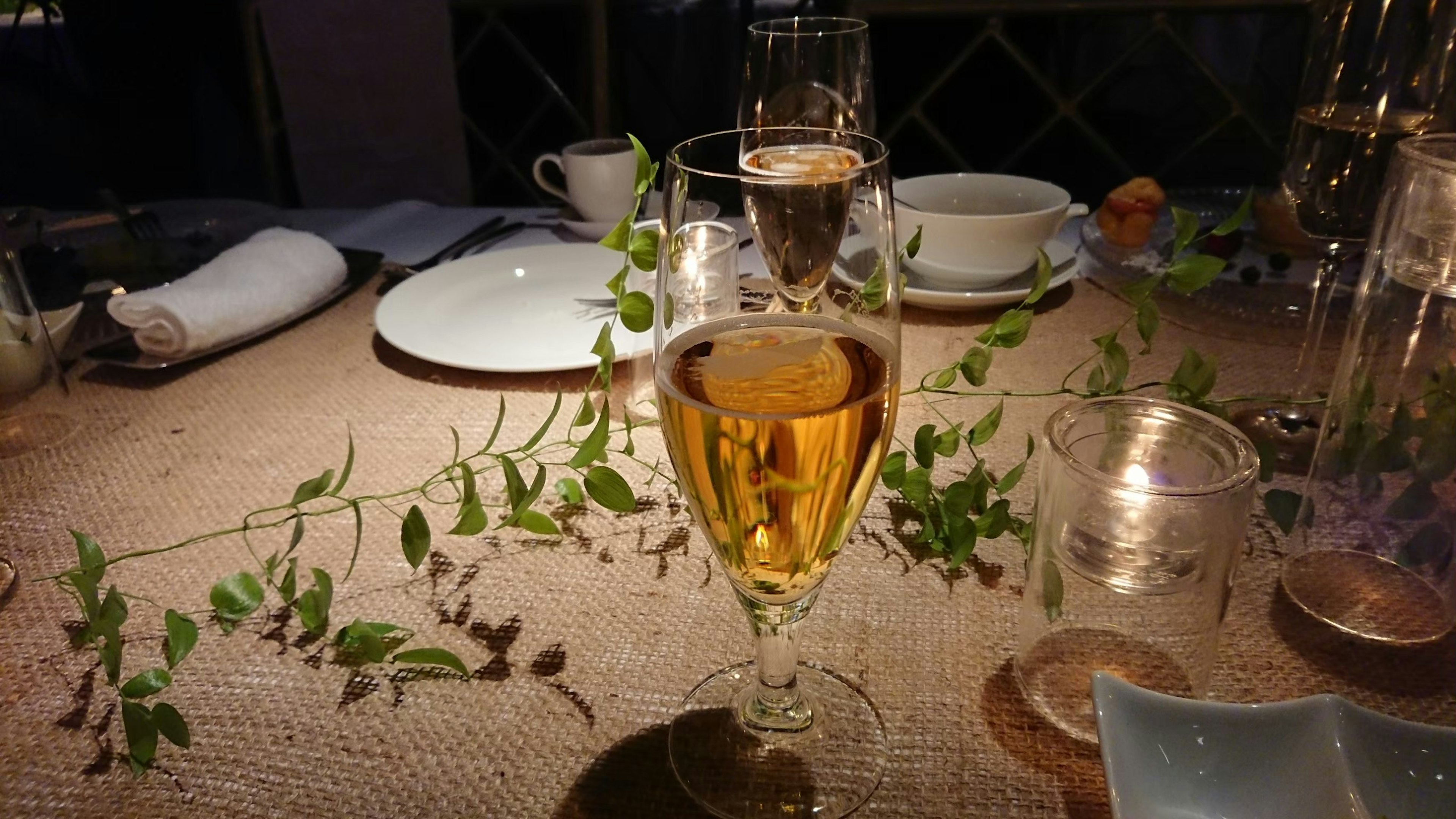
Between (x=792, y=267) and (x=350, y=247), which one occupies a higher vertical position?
(x=792, y=267)

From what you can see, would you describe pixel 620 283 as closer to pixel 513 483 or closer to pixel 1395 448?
pixel 513 483

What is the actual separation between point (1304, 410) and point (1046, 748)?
49 cm

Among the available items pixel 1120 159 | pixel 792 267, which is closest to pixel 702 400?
pixel 792 267

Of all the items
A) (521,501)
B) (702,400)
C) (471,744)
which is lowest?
(471,744)

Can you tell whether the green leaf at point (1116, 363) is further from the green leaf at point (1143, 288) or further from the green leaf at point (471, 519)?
the green leaf at point (471, 519)

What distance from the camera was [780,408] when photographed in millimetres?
473

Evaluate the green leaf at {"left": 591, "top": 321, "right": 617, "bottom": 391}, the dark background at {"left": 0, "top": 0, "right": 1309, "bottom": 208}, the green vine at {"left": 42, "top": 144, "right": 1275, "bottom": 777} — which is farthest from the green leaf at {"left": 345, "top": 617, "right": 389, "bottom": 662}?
the dark background at {"left": 0, "top": 0, "right": 1309, "bottom": 208}

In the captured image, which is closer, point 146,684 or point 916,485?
point 146,684

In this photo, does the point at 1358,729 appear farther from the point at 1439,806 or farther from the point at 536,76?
the point at 536,76

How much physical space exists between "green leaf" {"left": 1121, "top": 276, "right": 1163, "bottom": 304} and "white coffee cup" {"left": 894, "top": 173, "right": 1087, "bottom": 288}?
1.16 feet

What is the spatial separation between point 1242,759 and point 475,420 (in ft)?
2.16

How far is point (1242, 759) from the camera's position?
0.46 meters

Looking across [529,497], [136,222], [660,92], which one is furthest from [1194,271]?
[660,92]

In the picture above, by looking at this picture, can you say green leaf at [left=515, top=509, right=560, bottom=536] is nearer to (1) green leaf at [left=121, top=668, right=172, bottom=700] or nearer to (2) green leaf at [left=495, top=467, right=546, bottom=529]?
(2) green leaf at [left=495, top=467, right=546, bottom=529]
